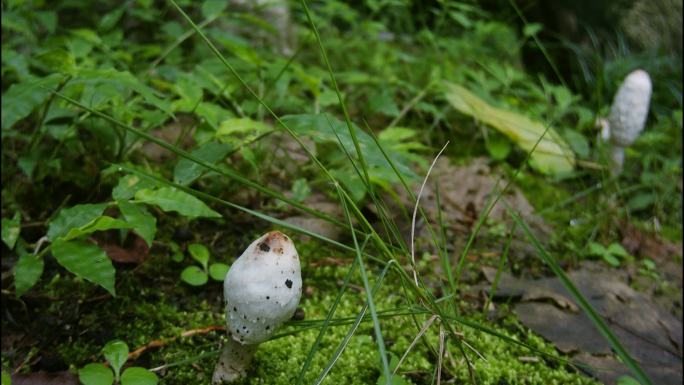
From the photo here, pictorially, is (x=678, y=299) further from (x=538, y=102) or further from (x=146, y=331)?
(x=146, y=331)

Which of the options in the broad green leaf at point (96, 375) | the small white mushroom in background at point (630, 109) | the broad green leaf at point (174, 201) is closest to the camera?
the broad green leaf at point (96, 375)

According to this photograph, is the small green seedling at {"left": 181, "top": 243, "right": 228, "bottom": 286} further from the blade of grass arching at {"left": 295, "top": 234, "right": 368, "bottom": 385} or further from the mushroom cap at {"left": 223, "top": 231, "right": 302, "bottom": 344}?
the blade of grass arching at {"left": 295, "top": 234, "right": 368, "bottom": 385}

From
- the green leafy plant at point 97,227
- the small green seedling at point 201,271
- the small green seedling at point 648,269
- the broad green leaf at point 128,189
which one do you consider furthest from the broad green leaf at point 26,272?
the small green seedling at point 648,269

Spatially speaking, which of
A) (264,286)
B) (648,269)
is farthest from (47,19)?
(648,269)

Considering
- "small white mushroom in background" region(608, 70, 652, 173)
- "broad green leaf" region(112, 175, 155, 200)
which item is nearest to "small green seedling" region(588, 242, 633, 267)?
"small white mushroom in background" region(608, 70, 652, 173)

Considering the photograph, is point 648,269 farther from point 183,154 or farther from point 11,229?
point 11,229

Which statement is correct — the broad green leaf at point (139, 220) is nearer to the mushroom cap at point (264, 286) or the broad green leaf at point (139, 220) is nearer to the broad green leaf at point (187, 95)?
the mushroom cap at point (264, 286)
